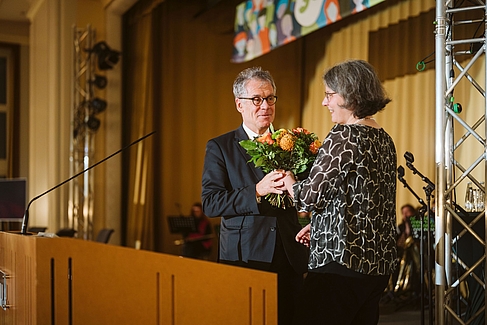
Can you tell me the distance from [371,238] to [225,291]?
27.9 inches

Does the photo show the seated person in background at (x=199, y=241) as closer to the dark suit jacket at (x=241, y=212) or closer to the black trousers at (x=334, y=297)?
the dark suit jacket at (x=241, y=212)

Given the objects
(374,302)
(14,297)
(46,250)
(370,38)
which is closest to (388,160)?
(374,302)

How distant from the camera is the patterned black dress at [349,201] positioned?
2.25 m

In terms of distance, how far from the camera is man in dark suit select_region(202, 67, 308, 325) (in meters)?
2.71

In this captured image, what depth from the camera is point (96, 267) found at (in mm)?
2080

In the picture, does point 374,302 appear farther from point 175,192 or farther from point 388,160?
point 175,192

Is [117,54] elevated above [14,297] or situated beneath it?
elevated above

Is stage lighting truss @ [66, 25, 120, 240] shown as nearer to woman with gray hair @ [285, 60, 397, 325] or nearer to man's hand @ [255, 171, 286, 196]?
man's hand @ [255, 171, 286, 196]

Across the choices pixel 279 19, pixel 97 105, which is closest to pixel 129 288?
pixel 279 19

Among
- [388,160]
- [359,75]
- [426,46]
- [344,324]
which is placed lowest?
[344,324]

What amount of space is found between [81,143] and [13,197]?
189 centimetres

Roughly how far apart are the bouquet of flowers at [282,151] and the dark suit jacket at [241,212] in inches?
5.3

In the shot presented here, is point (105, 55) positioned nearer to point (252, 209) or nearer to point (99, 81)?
point (99, 81)

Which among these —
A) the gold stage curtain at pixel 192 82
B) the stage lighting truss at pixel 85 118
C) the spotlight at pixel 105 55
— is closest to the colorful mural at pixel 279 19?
the gold stage curtain at pixel 192 82
